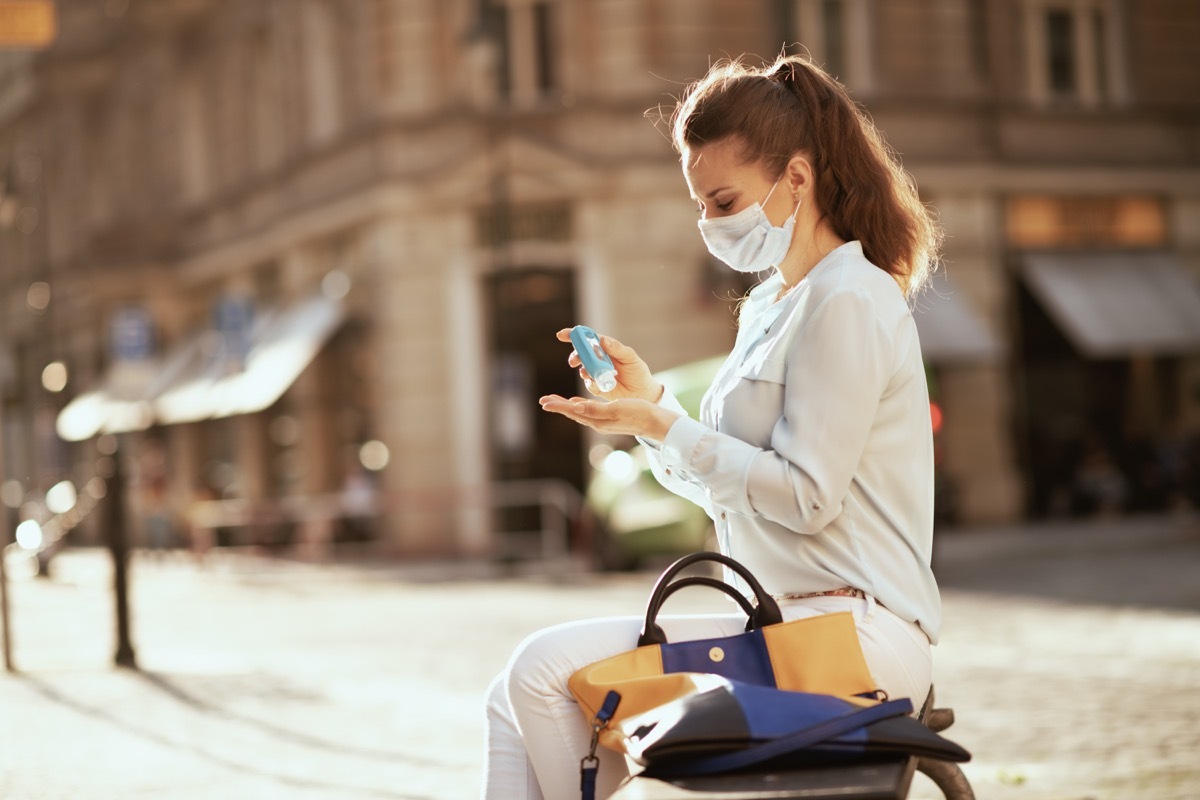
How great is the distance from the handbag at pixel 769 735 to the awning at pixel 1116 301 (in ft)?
74.7

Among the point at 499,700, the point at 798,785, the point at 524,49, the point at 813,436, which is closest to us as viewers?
the point at 798,785

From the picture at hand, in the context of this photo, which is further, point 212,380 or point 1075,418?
point 212,380

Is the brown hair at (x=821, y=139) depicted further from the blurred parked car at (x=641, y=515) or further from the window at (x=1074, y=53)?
the window at (x=1074, y=53)

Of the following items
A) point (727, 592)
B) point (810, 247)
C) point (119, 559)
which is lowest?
point (119, 559)

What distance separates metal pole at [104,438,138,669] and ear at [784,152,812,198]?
329 inches

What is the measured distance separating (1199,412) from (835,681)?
979 inches

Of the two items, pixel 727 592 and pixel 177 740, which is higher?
pixel 727 592

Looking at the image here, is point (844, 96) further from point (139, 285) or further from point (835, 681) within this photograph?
point (139, 285)

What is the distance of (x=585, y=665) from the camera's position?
10.5 feet

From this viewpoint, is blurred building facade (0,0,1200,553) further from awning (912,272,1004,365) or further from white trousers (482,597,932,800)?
white trousers (482,597,932,800)

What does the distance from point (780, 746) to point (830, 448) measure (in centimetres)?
64

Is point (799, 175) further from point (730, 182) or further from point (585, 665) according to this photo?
point (585, 665)

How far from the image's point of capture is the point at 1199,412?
26422mm

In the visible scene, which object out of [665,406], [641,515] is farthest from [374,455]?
[665,406]
